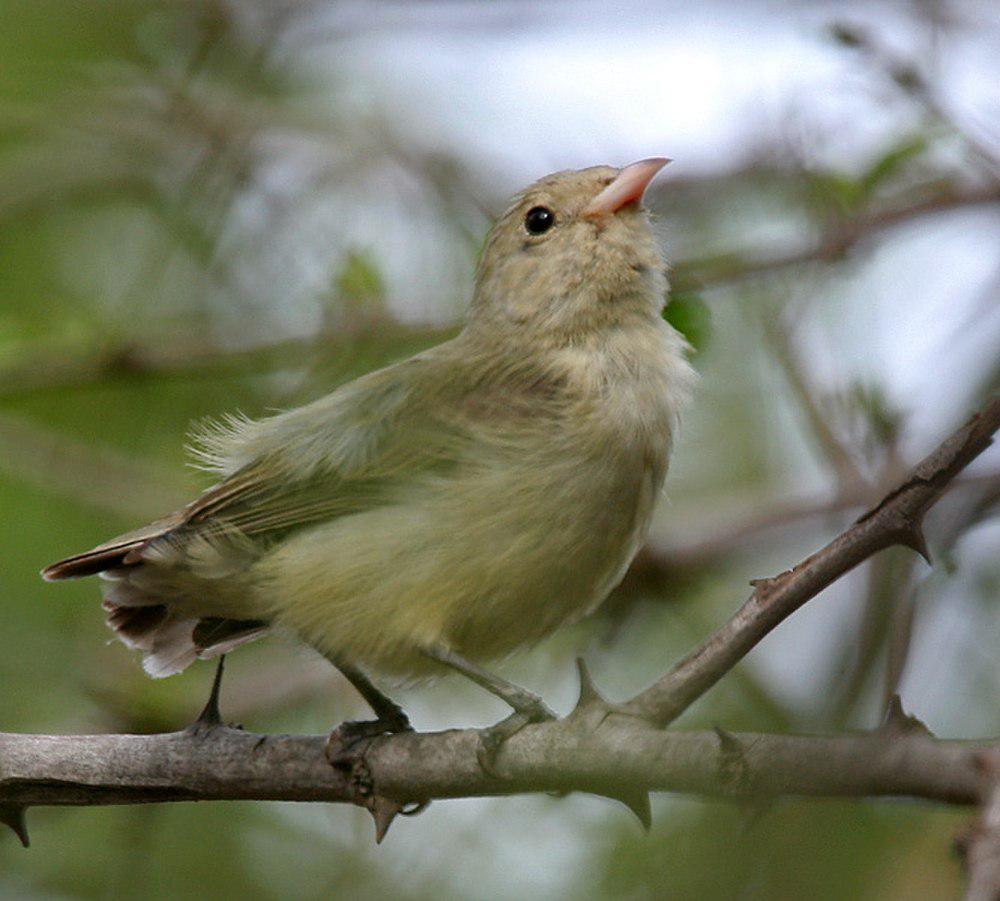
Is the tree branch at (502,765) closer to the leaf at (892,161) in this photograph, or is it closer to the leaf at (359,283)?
the leaf at (359,283)

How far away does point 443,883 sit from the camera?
473cm

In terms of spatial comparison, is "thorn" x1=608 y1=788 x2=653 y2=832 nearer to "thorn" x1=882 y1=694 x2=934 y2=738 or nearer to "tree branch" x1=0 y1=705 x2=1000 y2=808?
"tree branch" x1=0 y1=705 x2=1000 y2=808

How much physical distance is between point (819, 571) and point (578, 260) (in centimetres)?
231

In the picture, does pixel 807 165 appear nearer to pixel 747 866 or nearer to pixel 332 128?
pixel 332 128

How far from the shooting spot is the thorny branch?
159 centimetres

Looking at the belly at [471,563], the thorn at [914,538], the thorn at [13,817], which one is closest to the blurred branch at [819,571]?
the thorn at [914,538]

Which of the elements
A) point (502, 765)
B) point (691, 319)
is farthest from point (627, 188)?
point (502, 765)

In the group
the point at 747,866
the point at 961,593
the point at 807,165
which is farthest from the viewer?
the point at 807,165

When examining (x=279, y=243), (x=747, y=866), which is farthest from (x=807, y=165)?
(x=747, y=866)

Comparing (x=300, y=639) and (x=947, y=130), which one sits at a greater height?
(x=947, y=130)

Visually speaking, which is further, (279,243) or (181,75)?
(181,75)

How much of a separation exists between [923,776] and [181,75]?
5.13 metres

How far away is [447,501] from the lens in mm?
3645

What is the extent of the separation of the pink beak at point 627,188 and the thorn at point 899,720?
8.79ft
